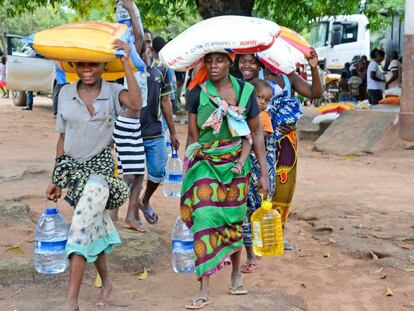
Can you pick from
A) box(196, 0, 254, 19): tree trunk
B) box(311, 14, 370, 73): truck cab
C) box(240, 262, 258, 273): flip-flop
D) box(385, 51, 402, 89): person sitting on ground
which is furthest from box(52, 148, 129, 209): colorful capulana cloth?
box(311, 14, 370, 73): truck cab

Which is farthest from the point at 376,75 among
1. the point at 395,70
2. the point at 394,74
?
the point at 395,70

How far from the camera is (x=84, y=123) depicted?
436cm

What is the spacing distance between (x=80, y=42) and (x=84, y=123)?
503 millimetres

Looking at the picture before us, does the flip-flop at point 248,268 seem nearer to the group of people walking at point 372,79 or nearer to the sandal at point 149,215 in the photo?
the sandal at point 149,215

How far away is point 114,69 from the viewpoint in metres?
4.68

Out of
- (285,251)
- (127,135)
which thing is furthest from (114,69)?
(285,251)

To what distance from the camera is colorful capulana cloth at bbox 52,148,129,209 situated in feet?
14.2

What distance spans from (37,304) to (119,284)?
73cm

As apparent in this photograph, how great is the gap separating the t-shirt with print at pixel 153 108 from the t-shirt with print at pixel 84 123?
1.85 meters

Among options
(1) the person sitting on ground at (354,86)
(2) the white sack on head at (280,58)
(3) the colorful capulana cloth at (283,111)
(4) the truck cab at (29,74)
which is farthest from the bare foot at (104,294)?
(1) the person sitting on ground at (354,86)

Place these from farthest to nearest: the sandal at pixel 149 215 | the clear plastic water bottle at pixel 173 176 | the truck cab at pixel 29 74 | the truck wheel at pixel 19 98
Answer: the truck wheel at pixel 19 98 → the truck cab at pixel 29 74 → the clear plastic water bottle at pixel 173 176 → the sandal at pixel 149 215

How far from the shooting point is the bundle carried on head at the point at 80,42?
411 centimetres

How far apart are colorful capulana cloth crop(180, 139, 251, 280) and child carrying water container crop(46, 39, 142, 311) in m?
0.43

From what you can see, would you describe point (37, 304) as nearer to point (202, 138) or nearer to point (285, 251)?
point (202, 138)
